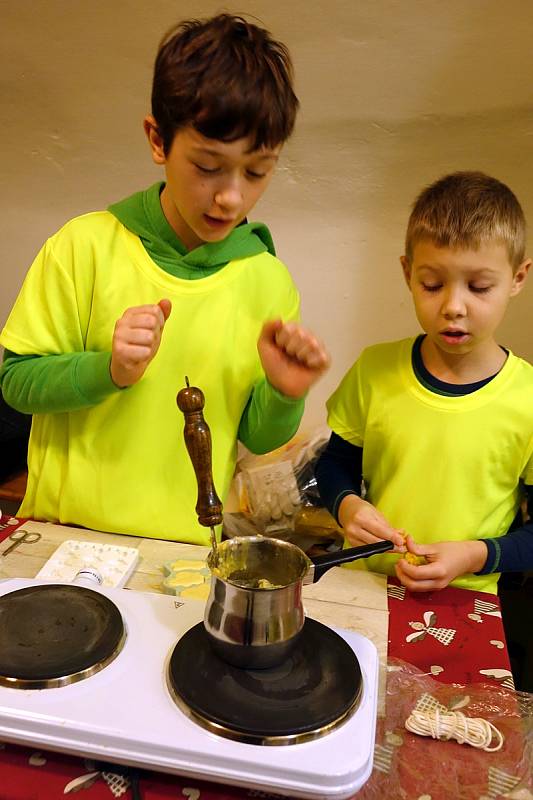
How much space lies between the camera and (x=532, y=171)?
1.91m

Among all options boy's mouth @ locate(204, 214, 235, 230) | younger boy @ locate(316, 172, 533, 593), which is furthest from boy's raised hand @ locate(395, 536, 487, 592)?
boy's mouth @ locate(204, 214, 235, 230)

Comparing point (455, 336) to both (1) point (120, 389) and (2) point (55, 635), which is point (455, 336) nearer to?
(1) point (120, 389)

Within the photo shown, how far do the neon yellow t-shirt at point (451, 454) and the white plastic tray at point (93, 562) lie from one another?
0.44 m

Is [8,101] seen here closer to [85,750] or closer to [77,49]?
[77,49]

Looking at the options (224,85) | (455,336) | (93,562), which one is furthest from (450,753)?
(224,85)

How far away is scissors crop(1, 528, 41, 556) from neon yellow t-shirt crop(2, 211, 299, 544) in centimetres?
7

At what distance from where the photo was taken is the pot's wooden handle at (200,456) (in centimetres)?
72

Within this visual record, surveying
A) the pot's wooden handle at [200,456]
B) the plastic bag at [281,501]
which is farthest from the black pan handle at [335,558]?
the plastic bag at [281,501]

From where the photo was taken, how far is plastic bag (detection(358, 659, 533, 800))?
25.0 inches

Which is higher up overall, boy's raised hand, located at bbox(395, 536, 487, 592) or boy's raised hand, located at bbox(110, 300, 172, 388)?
boy's raised hand, located at bbox(110, 300, 172, 388)

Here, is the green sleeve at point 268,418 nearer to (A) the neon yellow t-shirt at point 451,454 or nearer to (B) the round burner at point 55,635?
(A) the neon yellow t-shirt at point 451,454

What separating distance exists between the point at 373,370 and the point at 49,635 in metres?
0.73

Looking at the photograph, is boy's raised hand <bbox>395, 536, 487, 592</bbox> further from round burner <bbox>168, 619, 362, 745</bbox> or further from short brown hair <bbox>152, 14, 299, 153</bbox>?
short brown hair <bbox>152, 14, 299, 153</bbox>

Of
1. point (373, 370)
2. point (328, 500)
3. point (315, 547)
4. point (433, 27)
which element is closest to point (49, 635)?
point (328, 500)
